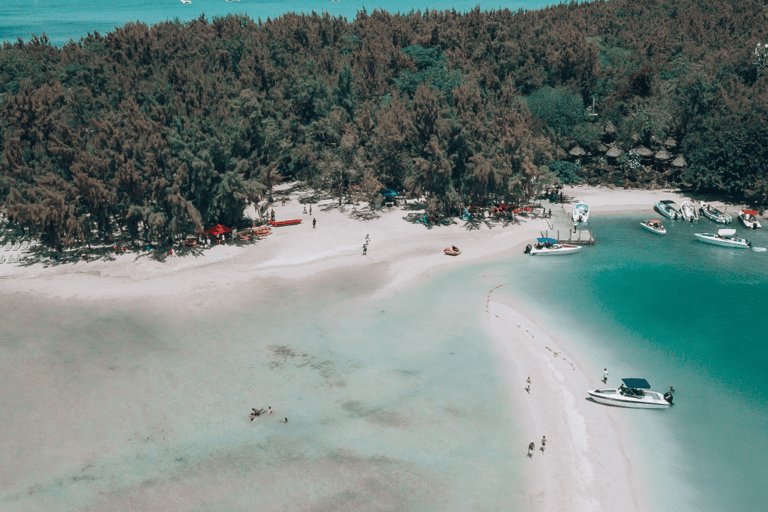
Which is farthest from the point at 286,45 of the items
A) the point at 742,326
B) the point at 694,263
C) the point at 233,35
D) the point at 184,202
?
the point at 742,326

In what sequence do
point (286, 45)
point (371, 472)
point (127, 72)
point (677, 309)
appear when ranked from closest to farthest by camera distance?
point (371, 472), point (677, 309), point (127, 72), point (286, 45)

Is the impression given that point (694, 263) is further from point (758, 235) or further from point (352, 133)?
point (352, 133)

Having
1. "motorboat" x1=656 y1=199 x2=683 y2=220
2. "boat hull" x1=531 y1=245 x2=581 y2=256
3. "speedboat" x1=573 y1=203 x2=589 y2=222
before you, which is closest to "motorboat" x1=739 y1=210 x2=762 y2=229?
"motorboat" x1=656 y1=199 x2=683 y2=220

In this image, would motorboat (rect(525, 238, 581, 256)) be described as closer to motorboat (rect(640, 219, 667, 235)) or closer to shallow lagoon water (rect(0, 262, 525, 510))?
motorboat (rect(640, 219, 667, 235))

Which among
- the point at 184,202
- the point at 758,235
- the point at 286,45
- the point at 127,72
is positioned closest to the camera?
the point at 184,202

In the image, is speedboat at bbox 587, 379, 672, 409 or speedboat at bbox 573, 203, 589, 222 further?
speedboat at bbox 573, 203, 589, 222

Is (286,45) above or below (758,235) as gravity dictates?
above

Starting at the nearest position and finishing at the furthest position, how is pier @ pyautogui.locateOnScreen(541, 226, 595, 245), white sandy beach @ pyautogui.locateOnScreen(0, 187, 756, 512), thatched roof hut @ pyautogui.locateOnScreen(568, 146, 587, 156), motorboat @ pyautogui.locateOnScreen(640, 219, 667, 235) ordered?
white sandy beach @ pyautogui.locateOnScreen(0, 187, 756, 512), pier @ pyautogui.locateOnScreen(541, 226, 595, 245), motorboat @ pyautogui.locateOnScreen(640, 219, 667, 235), thatched roof hut @ pyautogui.locateOnScreen(568, 146, 587, 156)

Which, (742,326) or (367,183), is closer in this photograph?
(742,326)

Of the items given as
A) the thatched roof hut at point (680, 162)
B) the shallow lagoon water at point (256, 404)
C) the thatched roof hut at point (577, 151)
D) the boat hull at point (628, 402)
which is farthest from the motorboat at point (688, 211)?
the boat hull at point (628, 402)
